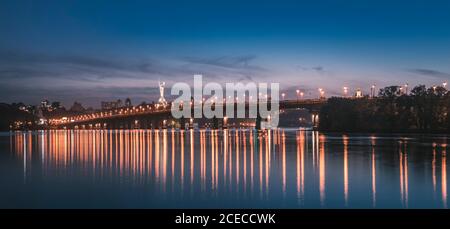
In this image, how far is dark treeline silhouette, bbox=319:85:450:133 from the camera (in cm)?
8375

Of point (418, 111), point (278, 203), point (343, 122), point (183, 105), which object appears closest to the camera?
point (278, 203)

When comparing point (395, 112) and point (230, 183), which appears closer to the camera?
point (230, 183)

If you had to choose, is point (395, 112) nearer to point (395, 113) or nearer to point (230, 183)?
point (395, 113)

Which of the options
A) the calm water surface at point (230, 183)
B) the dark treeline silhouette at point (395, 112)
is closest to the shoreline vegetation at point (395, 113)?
the dark treeline silhouette at point (395, 112)

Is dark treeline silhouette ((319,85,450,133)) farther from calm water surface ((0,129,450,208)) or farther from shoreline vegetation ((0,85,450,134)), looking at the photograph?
calm water surface ((0,129,450,208))

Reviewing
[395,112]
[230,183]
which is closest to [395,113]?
[395,112]

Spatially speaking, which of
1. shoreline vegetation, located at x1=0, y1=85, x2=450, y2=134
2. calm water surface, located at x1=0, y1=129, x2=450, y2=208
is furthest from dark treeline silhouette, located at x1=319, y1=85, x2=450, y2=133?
calm water surface, located at x1=0, y1=129, x2=450, y2=208

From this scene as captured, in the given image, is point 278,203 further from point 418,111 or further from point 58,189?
point 418,111

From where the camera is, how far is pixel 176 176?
29.3 meters

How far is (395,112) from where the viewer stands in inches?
3671

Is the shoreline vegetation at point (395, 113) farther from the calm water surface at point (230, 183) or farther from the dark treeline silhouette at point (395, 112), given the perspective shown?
the calm water surface at point (230, 183)

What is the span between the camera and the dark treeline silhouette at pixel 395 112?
8375 centimetres
